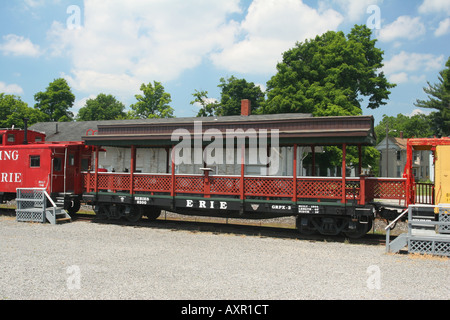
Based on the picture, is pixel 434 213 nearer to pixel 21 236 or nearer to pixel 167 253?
pixel 167 253

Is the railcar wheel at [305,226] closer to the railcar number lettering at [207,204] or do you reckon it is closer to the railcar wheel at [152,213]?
the railcar number lettering at [207,204]

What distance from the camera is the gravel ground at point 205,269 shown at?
20.2ft

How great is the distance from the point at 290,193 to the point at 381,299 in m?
5.96

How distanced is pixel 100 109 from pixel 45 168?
200ft

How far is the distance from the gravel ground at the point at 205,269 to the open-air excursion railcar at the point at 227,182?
1.09 metres

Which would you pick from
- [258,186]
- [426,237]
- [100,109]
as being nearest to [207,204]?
[258,186]

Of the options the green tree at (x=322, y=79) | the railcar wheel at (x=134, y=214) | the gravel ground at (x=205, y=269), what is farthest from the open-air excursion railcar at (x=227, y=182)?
the green tree at (x=322, y=79)

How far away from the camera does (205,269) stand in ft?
25.0

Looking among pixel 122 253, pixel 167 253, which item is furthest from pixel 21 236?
pixel 167 253

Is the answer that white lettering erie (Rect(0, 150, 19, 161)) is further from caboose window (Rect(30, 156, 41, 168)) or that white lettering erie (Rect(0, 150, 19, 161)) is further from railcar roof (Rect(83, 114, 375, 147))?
railcar roof (Rect(83, 114, 375, 147))

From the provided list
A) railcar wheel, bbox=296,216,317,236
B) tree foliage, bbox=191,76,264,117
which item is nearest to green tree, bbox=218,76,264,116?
tree foliage, bbox=191,76,264,117

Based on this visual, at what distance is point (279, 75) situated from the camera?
3434 cm

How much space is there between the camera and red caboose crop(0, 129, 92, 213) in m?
15.1
